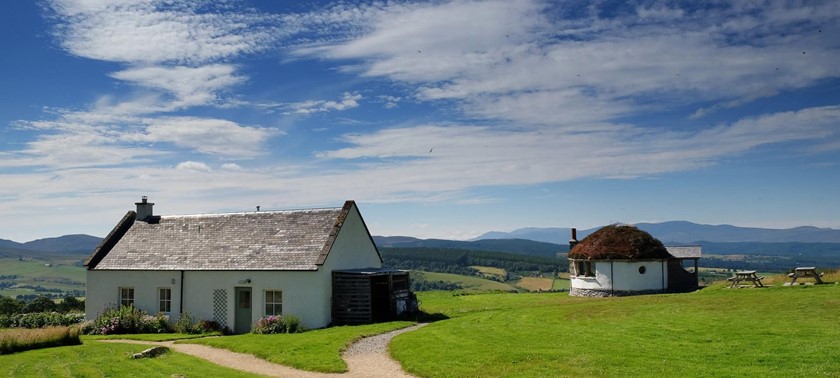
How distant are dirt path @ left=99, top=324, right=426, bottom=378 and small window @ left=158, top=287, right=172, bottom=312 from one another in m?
8.48

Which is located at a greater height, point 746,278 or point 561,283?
point 746,278

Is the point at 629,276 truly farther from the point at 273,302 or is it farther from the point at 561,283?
the point at 561,283

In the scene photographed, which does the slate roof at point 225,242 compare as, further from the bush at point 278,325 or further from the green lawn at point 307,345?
the green lawn at point 307,345

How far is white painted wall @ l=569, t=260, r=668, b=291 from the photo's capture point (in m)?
44.1

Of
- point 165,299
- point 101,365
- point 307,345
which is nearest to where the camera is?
point 101,365

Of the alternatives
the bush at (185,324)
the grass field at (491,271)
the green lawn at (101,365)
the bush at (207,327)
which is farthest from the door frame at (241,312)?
the grass field at (491,271)

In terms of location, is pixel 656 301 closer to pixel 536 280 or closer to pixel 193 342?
pixel 193 342

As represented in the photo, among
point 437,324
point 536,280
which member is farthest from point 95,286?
point 536,280

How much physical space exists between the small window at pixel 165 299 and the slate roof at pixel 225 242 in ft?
4.06

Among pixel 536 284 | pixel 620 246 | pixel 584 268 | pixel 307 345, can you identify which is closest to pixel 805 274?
pixel 620 246

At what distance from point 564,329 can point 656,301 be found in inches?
436

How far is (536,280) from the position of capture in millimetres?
113875

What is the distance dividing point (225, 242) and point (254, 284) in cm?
433

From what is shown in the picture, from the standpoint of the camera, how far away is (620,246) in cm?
4484
